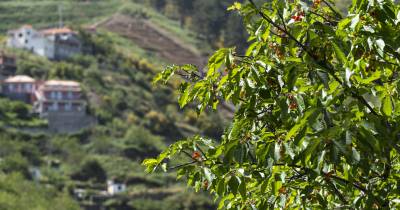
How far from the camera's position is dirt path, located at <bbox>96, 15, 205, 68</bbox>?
123 m

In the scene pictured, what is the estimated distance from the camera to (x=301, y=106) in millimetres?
5098

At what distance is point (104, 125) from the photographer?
8594cm

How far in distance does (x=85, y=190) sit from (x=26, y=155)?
7261 millimetres

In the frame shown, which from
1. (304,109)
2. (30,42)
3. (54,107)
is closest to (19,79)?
(54,107)

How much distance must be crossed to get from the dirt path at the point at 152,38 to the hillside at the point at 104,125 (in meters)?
0.17

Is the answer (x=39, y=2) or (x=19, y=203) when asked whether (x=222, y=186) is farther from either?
(x=39, y=2)

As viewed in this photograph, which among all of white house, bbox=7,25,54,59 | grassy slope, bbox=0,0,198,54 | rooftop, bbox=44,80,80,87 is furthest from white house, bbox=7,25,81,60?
grassy slope, bbox=0,0,198,54

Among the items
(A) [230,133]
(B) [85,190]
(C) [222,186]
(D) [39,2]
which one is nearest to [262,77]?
(A) [230,133]

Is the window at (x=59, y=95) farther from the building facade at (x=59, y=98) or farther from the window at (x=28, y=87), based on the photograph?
the window at (x=28, y=87)

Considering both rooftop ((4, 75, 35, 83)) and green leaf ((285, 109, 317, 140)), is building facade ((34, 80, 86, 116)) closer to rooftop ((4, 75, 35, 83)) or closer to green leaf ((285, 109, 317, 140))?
rooftop ((4, 75, 35, 83))

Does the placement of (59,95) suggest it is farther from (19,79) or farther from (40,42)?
(40,42)

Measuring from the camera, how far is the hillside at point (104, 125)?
67.9 metres

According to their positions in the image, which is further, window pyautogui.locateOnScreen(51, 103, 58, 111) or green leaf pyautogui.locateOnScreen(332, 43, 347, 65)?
window pyautogui.locateOnScreen(51, 103, 58, 111)

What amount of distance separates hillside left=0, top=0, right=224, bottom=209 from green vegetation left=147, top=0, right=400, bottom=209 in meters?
51.7
